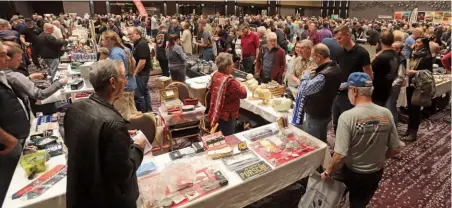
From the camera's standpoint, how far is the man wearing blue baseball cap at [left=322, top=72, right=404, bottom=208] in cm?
186

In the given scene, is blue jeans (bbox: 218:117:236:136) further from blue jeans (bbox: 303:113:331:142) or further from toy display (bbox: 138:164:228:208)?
toy display (bbox: 138:164:228:208)

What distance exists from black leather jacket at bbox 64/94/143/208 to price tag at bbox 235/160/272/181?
0.92m

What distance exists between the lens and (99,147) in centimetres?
123

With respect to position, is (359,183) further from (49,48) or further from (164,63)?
(49,48)

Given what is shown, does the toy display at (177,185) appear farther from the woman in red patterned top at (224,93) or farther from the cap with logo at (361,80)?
the cap with logo at (361,80)

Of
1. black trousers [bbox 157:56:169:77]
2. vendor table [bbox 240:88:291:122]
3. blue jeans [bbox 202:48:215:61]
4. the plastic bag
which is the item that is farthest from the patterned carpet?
blue jeans [bbox 202:48:215:61]

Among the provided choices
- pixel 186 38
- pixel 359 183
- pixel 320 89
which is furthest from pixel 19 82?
pixel 186 38

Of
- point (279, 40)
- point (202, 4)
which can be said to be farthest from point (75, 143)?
point (202, 4)

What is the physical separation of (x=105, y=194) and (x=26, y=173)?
3.31 ft

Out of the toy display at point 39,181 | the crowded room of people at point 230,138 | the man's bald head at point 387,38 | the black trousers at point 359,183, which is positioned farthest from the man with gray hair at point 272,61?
the toy display at point 39,181

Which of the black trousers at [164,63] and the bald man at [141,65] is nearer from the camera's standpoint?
the bald man at [141,65]

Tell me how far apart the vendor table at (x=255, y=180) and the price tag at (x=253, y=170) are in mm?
26

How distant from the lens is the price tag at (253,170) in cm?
200

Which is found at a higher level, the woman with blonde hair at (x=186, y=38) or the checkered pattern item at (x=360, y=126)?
the woman with blonde hair at (x=186, y=38)
